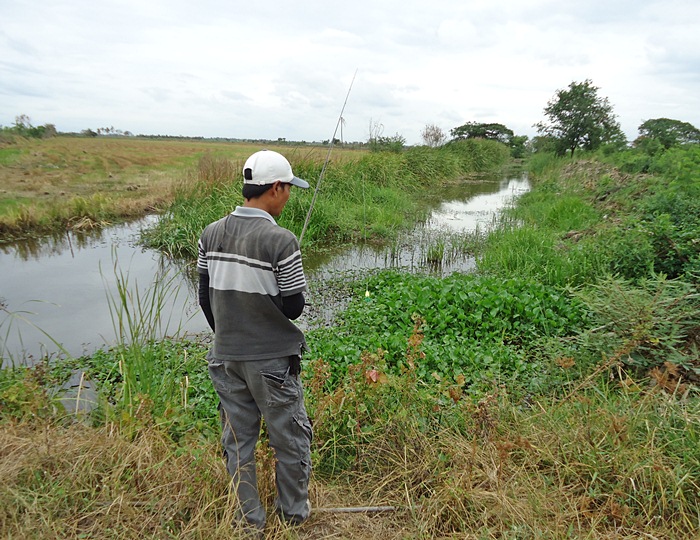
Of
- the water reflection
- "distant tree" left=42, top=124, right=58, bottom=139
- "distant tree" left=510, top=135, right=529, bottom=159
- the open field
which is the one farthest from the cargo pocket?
"distant tree" left=510, top=135, right=529, bottom=159

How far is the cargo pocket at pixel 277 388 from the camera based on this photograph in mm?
1763

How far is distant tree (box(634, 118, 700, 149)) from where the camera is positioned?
12789 mm

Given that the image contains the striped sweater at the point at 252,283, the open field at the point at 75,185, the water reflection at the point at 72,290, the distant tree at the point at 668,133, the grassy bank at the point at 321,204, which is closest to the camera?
the striped sweater at the point at 252,283

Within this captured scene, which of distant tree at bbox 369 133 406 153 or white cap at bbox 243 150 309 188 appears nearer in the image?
white cap at bbox 243 150 309 188

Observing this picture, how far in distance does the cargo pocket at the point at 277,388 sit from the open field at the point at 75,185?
8.93m

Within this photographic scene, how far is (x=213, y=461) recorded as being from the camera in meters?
2.15

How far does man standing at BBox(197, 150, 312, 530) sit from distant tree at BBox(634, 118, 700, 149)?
14.3 meters

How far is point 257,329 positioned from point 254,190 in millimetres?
598

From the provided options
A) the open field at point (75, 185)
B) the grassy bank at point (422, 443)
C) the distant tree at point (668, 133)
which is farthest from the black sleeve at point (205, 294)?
the distant tree at point (668, 133)

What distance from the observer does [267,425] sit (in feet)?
6.02

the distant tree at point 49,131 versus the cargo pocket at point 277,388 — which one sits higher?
the distant tree at point 49,131

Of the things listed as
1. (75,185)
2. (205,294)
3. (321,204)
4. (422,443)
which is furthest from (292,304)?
(75,185)

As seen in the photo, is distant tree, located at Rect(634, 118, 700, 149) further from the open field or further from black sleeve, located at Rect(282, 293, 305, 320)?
black sleeve, located at Rect(282, 293, 305, 320)

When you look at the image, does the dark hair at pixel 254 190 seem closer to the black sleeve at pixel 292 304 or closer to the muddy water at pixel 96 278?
the black sleeve at pixel 292 304
